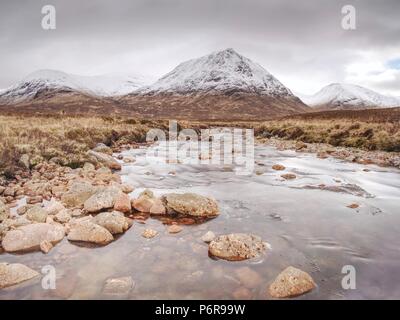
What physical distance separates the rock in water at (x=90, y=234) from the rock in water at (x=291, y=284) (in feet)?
10.6

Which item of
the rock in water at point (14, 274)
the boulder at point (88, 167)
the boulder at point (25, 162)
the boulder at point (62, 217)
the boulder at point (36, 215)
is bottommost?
the rock in water at point (14, 274)

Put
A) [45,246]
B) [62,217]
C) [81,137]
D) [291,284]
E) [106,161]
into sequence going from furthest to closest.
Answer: [81,137]
[106,161]
[62,217]
[45,246]
[291,284]

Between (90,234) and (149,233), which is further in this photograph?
(149,233)

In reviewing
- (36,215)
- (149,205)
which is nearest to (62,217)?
(36,215)

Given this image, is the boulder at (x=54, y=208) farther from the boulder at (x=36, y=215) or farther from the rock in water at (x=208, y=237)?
the rock in water at (x=208, y=237)

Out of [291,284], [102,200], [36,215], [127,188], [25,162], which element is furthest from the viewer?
[25,162]

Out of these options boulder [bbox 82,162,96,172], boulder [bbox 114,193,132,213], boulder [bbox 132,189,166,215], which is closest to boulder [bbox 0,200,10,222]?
boulder [bbox 114,193,132,213]

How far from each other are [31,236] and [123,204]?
2.27 m

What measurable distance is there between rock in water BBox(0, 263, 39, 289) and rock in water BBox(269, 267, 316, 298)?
360cm

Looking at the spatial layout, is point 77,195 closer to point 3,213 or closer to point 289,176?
point 3,213

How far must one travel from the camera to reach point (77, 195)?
26.9ft

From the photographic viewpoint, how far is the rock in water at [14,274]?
478cm

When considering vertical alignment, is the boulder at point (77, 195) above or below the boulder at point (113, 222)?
above

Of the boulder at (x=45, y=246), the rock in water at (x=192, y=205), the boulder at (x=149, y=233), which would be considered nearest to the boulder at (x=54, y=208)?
the boulder at (x=45, y=246)
